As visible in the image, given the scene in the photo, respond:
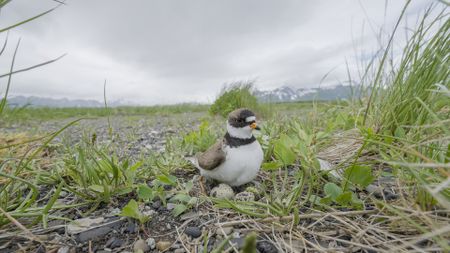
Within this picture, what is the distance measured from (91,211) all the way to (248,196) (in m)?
1.19

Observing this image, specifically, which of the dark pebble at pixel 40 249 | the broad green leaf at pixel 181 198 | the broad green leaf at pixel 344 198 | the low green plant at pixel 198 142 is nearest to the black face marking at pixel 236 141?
the broad green leaf at pixel 181 198

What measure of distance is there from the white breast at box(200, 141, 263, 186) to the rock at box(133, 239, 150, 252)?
2.97 feet

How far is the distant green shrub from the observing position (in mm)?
7133

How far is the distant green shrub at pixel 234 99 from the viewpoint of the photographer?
713 centimetres

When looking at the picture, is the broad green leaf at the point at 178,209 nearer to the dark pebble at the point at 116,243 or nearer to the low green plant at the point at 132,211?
the low green plant at the point at 132,211

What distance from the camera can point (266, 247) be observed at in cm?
139

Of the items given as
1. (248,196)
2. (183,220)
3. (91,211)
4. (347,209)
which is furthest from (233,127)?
(91,211)

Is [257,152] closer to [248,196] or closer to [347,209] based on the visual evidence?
[248,196]

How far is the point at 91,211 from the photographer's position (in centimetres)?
183

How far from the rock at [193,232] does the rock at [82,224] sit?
63 cm

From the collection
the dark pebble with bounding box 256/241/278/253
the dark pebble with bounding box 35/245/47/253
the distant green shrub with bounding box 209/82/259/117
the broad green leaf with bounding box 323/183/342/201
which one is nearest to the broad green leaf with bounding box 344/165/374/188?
the broad green leaf with bounding box 323/183/342/201

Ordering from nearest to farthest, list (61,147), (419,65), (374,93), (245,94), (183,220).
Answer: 1. (183,220)
2. (419,65)
3. (374,93)
4. (61,147)
5. (245,94)

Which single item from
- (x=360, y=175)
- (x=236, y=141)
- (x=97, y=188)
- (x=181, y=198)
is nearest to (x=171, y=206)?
(x=181, y=198)

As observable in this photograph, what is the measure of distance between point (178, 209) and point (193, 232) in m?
0.24
